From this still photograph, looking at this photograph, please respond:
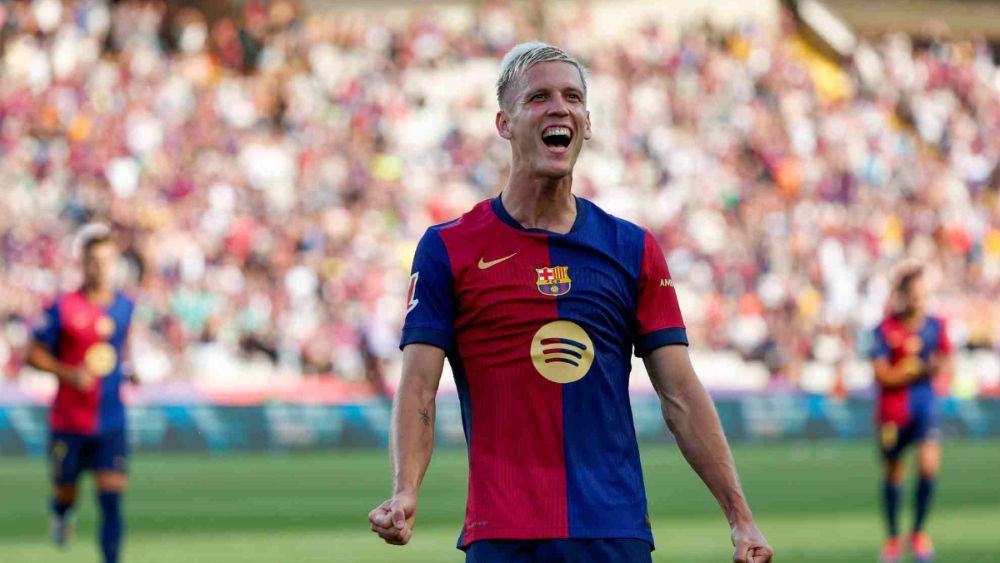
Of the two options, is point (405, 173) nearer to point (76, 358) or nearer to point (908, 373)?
point (908, 373)

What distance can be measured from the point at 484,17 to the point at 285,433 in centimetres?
1235

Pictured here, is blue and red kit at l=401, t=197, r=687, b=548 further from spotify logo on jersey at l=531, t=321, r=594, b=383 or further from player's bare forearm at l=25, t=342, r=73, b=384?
player's bare forearm at l=25, t=342, r=73, b=384

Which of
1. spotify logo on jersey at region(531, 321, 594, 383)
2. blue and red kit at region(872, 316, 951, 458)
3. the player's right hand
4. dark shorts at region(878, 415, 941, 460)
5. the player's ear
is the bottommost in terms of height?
the player's right hand

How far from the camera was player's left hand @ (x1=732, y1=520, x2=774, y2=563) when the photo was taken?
4426 millimetres

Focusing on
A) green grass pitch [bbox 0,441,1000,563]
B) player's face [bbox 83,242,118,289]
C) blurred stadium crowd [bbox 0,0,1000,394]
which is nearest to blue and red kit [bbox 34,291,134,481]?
player's face [bbox 83,242,118,289]

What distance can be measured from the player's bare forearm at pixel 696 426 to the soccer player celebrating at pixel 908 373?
960 cm

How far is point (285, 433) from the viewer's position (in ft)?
78.1

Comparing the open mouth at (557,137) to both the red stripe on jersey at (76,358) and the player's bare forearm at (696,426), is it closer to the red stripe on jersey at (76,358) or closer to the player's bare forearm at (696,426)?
the player's bare forearm at (696,426)

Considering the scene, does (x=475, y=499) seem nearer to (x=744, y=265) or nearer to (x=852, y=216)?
(x=744, y=265)

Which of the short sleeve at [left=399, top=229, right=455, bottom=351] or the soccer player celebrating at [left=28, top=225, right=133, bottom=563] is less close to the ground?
the soccer player celebrating at [left=28, top=225, right=133, bottom=563]

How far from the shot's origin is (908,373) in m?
14.3

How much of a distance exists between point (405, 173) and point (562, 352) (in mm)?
24645

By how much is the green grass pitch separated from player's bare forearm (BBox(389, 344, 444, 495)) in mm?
8444

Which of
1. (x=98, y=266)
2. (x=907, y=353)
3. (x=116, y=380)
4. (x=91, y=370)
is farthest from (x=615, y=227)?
(x=907, y=353)
